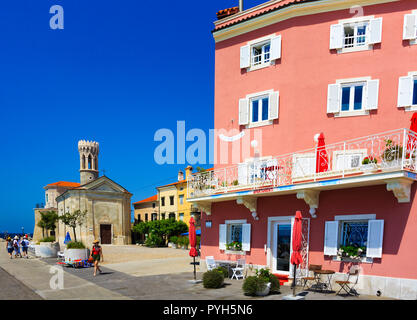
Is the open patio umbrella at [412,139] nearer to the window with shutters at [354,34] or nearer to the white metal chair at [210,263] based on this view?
the window with shutters at [354,34]

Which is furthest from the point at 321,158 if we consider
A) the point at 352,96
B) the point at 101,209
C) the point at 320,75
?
the point at 101,209

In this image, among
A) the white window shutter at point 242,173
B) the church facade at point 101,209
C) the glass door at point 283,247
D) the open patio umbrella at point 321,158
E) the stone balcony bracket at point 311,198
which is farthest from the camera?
the church facade at point 101,209

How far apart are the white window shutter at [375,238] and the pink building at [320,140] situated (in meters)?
0.03

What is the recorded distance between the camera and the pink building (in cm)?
1076

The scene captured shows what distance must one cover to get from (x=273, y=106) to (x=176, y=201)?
35.3 metres

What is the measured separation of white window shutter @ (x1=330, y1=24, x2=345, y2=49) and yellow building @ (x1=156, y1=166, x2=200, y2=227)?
33.8m

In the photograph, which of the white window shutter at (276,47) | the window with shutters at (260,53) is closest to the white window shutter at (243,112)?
the window with shutters at (260,53)

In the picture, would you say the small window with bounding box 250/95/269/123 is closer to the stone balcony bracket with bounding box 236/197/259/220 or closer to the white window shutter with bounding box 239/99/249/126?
the white window shutter with bounding box 239/99/249/126

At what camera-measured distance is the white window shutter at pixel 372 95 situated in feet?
40.9

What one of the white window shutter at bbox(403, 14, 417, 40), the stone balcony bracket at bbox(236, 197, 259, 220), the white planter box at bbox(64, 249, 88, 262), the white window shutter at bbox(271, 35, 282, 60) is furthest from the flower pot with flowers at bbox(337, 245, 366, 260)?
the white planter box at bbox(64, 249, 88, 262)

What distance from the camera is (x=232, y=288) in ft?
41.6

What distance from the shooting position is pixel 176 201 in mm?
47969

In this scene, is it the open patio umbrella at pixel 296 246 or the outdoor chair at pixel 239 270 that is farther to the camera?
the outdoor chair at pixel 239 270

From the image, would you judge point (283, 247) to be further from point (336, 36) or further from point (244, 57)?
point (244, 57)
